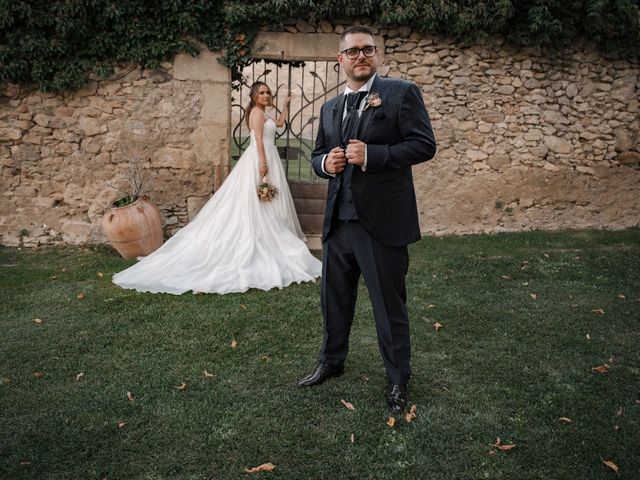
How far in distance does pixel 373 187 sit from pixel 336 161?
0.26 meters

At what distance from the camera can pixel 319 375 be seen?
336 cm

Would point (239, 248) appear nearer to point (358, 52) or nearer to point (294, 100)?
point (358, 52)

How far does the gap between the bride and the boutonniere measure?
9.04ft

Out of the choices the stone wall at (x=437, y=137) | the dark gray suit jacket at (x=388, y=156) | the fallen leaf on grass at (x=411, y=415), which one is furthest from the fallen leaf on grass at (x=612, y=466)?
the stone wall at (x=437, y=137)

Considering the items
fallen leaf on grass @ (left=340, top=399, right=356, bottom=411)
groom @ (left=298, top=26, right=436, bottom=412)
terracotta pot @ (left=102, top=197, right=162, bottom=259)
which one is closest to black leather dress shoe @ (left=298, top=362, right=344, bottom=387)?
fallen leaf on grass @ (left=340, top=399, right=356, bottom=411)

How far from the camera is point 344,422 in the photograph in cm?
296

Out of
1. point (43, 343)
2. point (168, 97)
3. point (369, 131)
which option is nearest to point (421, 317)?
point (369, 131)

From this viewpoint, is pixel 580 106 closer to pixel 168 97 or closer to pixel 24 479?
pixel 168 97

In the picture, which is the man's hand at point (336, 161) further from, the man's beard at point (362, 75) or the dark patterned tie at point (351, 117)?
the man's beard at point (362, 75)

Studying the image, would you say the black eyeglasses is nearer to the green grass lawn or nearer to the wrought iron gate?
the green grass lawn

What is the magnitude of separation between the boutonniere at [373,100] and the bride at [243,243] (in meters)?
2.76

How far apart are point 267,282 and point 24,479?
298 centimetres

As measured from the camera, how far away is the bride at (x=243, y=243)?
17.2ft

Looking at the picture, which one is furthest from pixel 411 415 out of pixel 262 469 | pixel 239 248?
pixel 239 248
